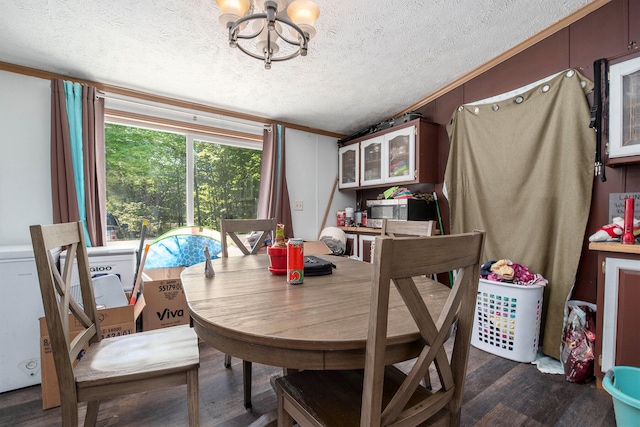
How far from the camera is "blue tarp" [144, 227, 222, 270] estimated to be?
2559 millimetres

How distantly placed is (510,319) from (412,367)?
173 centimetres

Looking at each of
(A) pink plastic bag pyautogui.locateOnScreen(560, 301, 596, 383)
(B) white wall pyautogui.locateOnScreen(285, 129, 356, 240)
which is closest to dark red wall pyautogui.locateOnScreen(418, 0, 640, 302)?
(A) pink plastic bag pyautogui.locateOnScreen(560, 301, 596, 383)

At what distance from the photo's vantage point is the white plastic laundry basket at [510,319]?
1974 mm

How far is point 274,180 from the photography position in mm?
3354

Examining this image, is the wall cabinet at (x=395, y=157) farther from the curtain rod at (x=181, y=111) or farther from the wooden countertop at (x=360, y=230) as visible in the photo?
the curtain rod at (x=181, y=111)

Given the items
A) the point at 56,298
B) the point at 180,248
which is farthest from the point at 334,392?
the point at 180,248

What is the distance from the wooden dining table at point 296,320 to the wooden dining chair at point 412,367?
2.4 inches

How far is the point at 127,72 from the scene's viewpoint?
2.32 metres

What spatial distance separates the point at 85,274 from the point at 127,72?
6.16 ft

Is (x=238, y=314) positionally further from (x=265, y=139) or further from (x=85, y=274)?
(x=265, y=139)

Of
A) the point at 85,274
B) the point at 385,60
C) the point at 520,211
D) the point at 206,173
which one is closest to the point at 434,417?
the point at 85,274

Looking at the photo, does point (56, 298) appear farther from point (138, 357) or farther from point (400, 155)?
point (400, 155)

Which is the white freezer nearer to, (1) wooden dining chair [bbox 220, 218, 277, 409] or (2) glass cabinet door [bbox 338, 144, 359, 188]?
(1) wooden dining chair [bbox 220, 218, 277, 409]

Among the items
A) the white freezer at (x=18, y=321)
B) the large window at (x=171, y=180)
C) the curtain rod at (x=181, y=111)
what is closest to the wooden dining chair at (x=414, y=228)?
the large window at (x=171, y=180)
